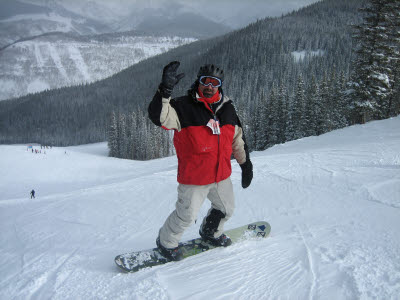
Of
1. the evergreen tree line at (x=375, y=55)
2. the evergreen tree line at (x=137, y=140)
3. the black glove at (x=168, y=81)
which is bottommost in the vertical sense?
the evergreen tree line at (x=137, y=140)

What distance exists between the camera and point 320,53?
106625mm

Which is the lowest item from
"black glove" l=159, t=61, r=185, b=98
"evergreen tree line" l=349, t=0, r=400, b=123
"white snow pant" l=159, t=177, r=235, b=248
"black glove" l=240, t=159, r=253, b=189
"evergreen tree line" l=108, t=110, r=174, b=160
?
"evergreen tree line" l=108, t=110, r=174, b=160

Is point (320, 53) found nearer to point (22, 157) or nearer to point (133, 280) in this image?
point (22, 157)

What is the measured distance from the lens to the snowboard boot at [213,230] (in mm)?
3260

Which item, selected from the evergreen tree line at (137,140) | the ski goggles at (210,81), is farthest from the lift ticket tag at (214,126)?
the evergreen tree line at (137,140)

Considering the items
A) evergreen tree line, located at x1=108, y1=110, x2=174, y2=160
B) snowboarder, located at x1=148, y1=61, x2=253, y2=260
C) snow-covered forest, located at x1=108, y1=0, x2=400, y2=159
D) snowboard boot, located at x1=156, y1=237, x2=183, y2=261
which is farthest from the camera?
evergreen tree line, located at x1=108, y1=110, x2=174, y2=160

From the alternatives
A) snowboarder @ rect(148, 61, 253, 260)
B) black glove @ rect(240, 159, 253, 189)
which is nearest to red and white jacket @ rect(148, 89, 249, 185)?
snowboarder @ rect(148, 61, 253, 260)

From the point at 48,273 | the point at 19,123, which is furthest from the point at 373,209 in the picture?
the point at 19,123

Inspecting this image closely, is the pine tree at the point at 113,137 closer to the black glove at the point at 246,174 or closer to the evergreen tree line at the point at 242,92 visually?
the evergreen tree line at the point at 242,92

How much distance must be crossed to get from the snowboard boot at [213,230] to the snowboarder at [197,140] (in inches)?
7.1

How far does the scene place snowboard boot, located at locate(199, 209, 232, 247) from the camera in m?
3.26

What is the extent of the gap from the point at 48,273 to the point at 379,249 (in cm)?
401

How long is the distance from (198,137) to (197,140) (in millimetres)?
37

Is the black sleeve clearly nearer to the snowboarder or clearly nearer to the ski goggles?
the snowboarder
